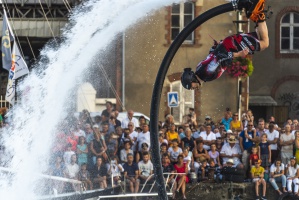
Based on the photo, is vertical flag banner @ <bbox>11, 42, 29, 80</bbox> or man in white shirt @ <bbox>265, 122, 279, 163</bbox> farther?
vertical flag banner @ <bbox>11, 42, 29, 80</bbox>

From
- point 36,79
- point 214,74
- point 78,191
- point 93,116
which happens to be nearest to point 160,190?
point 214,74

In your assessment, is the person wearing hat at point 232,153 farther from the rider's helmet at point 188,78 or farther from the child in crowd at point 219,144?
the rider's helmet at point 188,78

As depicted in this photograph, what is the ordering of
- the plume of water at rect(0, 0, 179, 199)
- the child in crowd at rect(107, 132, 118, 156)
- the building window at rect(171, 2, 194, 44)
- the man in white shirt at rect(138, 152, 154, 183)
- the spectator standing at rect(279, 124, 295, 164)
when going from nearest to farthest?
the plume of water at rect(0, 0, 179, 199), the man in white shirt at rect(138, 152, 154, 183), the child in crowd at rect(107, 132, 118, 156), the spectator standing at rect(279, 124, 295, 164), the building window at rect(171, 2, 194, 44)

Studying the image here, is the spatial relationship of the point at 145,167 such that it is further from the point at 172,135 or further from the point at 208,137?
the point at 208,137

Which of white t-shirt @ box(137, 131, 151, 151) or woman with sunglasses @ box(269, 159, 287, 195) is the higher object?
white t-shirt @ box(137, 131, 151, 151)

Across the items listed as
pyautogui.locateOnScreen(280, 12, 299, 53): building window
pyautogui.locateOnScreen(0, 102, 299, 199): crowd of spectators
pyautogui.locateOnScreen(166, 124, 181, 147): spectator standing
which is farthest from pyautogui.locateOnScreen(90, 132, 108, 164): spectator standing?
pyautogui.locateOnScreen(280, 12, 299, 53): building window

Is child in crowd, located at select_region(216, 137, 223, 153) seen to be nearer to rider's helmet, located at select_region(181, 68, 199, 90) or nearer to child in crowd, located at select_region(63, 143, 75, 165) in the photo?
child in crowd, located at select_region(63, 143, 75, 165)

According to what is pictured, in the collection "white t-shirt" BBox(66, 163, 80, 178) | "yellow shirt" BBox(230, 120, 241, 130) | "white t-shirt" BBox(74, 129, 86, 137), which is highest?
"yellow shirt" BBox(230, 120, 241, 130)

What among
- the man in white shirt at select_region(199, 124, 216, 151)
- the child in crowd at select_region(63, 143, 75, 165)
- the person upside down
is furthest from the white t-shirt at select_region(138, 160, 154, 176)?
the person upside down

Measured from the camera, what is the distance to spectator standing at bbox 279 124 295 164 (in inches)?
1075

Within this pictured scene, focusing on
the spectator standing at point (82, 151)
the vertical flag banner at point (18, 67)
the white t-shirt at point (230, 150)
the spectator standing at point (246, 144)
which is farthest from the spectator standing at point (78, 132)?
the spectator standing at point (246, 144)

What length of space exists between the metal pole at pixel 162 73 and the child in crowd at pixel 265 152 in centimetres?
1126

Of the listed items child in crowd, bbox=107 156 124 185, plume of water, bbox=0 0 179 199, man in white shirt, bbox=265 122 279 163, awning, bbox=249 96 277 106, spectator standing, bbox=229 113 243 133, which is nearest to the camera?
plume of water, bbox=0 0 179 199

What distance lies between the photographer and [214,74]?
15.4 m
